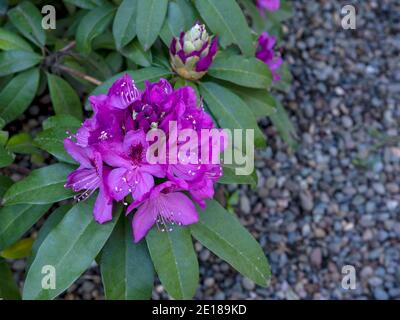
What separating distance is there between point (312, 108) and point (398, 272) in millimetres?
892

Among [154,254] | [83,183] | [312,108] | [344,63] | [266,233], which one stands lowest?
[154,254]

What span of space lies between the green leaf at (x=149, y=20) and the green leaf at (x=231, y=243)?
0.51m

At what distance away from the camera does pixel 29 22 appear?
6.04 ft

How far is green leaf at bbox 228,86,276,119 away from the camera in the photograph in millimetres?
1840

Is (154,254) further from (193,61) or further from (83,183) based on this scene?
(193,61)

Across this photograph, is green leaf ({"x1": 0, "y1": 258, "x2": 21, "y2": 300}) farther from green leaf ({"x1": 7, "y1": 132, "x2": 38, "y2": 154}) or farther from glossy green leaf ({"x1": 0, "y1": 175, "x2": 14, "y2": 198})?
green leaf ({"x1": 7, "y1": 132, "x2": 38, "y2": 154})

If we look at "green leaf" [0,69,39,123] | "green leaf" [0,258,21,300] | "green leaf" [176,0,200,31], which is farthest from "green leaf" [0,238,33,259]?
"green leaf" [176,0,200,31]

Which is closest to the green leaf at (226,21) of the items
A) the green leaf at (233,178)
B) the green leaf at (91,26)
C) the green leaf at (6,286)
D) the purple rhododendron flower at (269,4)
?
the green leaf at (91,26)

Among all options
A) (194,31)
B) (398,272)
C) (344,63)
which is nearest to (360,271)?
(398,272)

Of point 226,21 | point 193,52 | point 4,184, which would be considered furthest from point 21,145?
point 226,21

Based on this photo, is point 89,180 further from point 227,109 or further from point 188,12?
point 188,12

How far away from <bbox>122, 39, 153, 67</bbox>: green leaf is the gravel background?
99cm

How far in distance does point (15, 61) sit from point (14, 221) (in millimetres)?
518

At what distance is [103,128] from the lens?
1.28 meters
